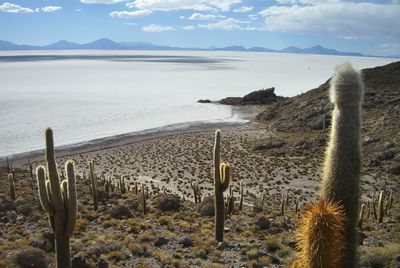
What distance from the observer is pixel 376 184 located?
32438 mm

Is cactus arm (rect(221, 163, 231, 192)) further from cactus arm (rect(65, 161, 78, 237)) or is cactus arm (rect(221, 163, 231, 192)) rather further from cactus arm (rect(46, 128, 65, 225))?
cactus arm (rect(46, 128, 65, 225))

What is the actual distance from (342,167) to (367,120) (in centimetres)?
4650


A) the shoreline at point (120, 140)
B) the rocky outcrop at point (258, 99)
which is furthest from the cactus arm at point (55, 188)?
the rocky outcrop at point (258, 99)

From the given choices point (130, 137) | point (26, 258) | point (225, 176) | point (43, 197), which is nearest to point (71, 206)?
point (43, 197)

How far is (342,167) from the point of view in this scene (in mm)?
6277

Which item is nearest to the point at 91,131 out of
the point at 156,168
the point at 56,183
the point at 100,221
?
the point at 156,168

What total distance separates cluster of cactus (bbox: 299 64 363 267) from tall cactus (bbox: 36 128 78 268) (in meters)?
6.52

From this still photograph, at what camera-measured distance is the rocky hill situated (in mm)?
39075

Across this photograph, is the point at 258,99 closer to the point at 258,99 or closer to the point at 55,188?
the point at 258,99

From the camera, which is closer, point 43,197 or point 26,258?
point 43,197

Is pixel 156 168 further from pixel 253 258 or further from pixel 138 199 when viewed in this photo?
pixel 253 258

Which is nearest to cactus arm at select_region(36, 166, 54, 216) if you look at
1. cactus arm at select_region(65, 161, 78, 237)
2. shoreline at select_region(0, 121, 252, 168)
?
cactus arm at select_region(65, 161, 78, 237)

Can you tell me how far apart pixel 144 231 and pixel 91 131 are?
142ft

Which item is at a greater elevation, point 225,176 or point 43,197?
point 43,197
